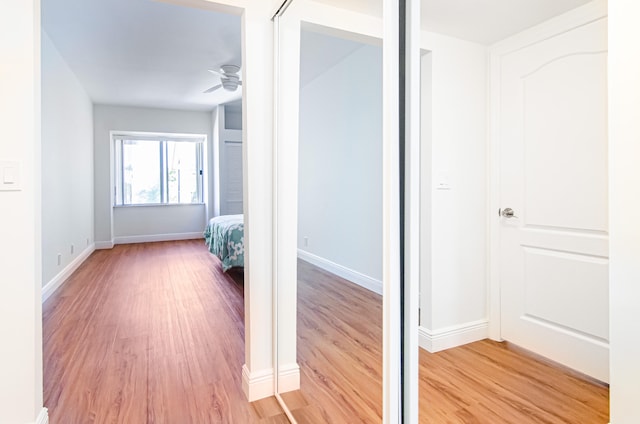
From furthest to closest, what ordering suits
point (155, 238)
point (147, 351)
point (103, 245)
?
point (155, 238) → point (103, 245) → point (147, 351)

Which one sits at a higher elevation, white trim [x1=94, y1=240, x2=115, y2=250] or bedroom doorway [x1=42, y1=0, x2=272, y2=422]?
bedroom doorway [x1=42, y1=0, x2=272, y2=422]

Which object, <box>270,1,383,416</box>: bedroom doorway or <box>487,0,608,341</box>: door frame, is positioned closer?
<box>487,0,608,341</box>: door frame

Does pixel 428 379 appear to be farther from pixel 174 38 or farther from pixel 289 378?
pixel 174 38

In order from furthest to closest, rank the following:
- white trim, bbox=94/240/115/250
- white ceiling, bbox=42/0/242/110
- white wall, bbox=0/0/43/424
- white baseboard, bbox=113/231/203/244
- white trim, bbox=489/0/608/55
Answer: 1. white baseboard, bbox=113/231/203/244
2. white trim, bbox=94/240/115/250
3. white ceiling, bbox=42/0/242/110
4. white wall, bbox=0/0/43/424
5. white trim, bbox=489/0/608/55

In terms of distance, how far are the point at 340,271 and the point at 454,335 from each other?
635mm

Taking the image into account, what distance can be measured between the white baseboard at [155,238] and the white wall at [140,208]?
28mm

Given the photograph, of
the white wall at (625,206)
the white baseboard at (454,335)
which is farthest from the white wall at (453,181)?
the white wall at (625,206)

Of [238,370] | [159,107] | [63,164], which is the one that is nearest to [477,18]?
[238,370]

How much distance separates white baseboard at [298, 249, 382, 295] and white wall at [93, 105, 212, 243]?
19.9ft

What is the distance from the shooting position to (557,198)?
93cm

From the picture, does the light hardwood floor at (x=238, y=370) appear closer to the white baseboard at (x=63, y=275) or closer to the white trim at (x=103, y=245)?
the white baseboard at (x=63, y=275)

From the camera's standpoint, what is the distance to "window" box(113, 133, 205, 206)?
6.94m

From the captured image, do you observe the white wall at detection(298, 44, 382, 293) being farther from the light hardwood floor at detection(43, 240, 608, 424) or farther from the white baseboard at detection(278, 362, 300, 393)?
the white baseboard at detection(278, 362, 300, 393)

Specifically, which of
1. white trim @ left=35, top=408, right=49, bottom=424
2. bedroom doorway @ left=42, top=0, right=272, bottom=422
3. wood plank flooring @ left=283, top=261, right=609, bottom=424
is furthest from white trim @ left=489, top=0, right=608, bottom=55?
white trim @ left=35, top=408, right=49, bottom=424
